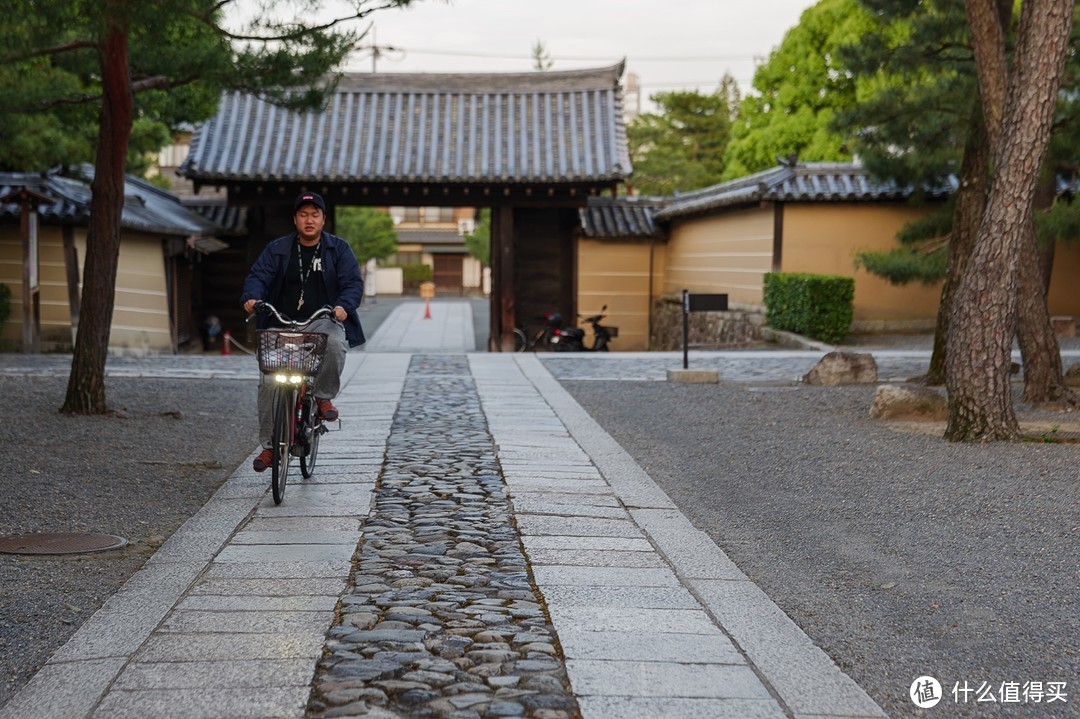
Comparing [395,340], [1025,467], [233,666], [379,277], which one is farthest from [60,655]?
[379,277]

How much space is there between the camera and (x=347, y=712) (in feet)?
11.1

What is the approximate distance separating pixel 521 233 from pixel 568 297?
5.22 ft

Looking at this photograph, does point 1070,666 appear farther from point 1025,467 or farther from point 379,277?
point 379,277

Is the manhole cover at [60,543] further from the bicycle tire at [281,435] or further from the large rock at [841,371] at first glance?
the large rock at [841,371]

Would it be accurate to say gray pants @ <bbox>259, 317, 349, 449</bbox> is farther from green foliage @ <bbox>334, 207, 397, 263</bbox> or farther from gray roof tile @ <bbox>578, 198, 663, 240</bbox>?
green foliage @ <bbox>334, 207, 397, 263</bbox>

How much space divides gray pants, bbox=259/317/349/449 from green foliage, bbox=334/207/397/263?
33.0m

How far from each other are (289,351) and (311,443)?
95cm

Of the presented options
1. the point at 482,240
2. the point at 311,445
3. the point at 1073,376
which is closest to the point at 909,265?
the point at 1073,376

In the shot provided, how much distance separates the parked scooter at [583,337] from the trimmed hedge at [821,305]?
4512mm

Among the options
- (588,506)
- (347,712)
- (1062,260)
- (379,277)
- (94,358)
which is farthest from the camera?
(379,277)

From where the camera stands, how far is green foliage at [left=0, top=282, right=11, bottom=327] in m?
17.5

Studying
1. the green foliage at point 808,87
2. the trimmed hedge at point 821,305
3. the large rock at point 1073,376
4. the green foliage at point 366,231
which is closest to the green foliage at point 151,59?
the large rock at point 1073,376

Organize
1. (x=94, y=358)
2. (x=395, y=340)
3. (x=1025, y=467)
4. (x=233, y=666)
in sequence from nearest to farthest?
(x=233, y=666) < (x=1025, y=467) < (x=94, y=358) < (x=395, y=340)

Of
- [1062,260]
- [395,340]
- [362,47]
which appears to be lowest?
[395,340]
